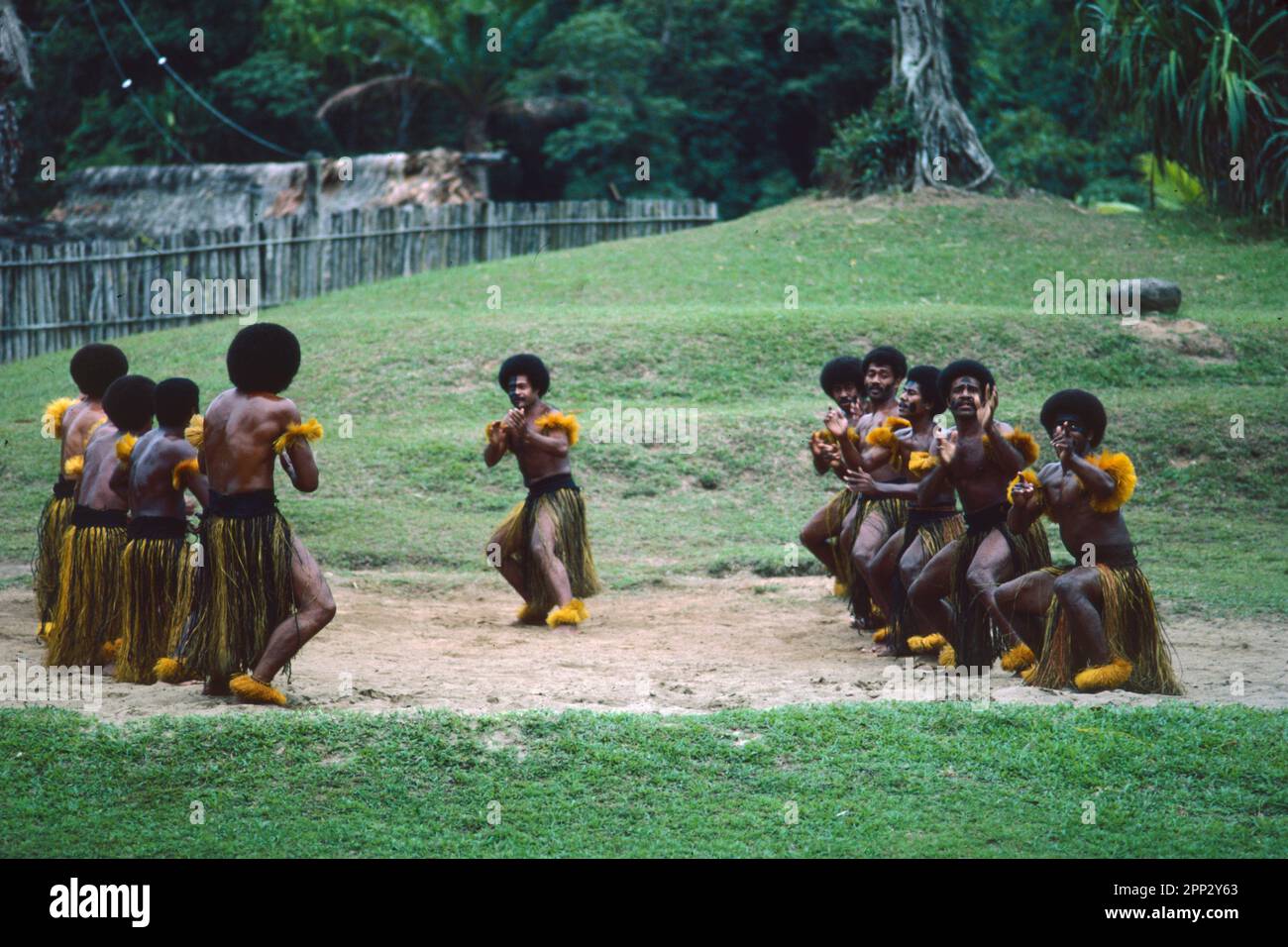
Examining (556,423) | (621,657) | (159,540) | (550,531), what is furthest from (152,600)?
(556,423)

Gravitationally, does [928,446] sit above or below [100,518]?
above

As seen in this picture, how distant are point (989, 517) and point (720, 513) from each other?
4.79 m

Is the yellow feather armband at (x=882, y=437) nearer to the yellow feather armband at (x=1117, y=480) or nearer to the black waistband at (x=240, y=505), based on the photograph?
the yellow feather armband at (x=1117, y=480)

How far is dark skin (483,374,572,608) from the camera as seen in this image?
28.3ft

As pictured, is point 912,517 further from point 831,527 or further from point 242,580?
point 242,580

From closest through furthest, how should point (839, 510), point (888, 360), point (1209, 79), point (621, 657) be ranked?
point (621, 657) → point (888, 360) → point (839, 510) → point (1209, 79)

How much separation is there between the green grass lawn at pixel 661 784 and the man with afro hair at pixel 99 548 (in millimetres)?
1276

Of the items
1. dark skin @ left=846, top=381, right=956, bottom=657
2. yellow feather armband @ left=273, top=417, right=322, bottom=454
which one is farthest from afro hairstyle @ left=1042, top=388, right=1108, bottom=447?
yellow feather armband @ left=273, top=417, right=322, bottom=454

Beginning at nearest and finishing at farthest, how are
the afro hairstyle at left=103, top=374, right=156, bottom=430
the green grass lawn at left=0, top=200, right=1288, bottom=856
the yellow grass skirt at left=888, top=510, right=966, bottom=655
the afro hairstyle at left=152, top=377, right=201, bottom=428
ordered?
the green grass lawn at left=0, top=200, right=1288, bottom=856 → the afro hairstyle at left=152, top=377, right=201, bottom=428 → the afro hairstyle at left=103, top=374, right=156, bottom=430 → the yellow grass skirt at left=888, top=510, right=966, bottom=655

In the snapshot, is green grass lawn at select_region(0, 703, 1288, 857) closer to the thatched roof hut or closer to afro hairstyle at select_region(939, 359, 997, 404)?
afro hairstyle at select_region(939, 359, 997, 404)

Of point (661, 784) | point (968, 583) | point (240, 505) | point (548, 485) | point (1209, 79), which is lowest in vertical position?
point (661, 784)

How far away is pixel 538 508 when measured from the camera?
8.80m

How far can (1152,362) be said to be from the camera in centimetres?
1424

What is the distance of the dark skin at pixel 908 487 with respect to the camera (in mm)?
7723
